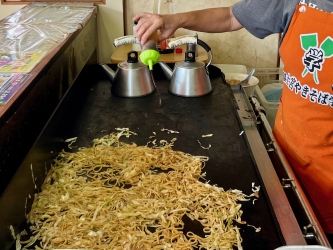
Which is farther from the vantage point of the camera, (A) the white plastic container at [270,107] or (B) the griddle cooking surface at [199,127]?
(A) the white plastic container at [270,107]

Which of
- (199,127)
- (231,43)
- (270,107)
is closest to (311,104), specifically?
(199,127)

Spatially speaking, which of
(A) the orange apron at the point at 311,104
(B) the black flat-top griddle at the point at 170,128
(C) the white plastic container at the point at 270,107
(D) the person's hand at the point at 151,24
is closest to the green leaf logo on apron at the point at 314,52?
(A) the orange apron at the point at 311,104

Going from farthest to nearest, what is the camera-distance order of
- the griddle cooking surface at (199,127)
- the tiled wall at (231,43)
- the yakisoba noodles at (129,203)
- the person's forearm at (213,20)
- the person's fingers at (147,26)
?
the tiled wall at (231,43), the person's forearm at (213,20), the person's fingers at (147,26), the griddle cooking surface at (199,127), the yakisoba noodles at (129,203)

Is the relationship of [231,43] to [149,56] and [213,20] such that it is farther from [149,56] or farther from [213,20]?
[149,56]

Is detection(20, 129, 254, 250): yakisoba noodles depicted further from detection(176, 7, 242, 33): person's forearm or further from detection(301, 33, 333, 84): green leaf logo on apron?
detection(176, 7, 242, 33): person's forearm

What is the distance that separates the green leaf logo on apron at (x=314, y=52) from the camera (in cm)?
126

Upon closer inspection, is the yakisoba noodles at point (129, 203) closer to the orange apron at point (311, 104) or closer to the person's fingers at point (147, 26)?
the orange apron at point (311, 104)

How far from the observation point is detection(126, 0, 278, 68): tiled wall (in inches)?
96.2

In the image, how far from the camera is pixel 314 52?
1296 mm

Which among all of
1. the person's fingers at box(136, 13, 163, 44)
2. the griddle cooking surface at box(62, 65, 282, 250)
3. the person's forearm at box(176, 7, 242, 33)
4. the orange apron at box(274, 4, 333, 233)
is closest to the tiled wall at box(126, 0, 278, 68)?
the griddle cooking surface at box(62, 65, 282, 250)

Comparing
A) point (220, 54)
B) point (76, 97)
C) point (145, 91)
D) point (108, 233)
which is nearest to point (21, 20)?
point (76, 97)

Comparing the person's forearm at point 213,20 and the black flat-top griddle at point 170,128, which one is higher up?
the person's forearm at point 213,20

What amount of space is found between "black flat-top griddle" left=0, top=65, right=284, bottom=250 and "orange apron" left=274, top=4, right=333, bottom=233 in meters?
0.19

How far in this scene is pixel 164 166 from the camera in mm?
1307
